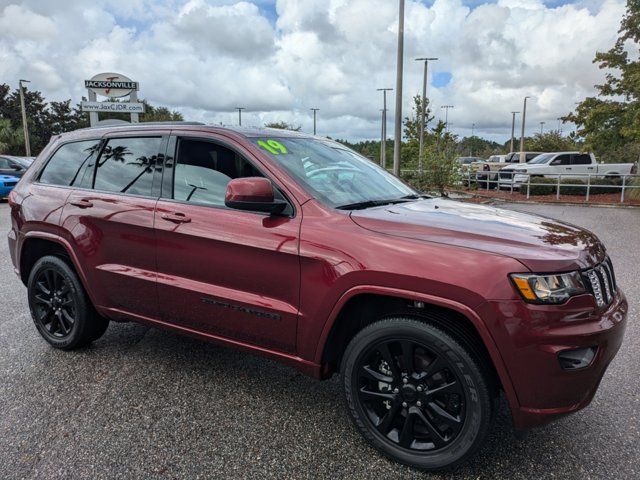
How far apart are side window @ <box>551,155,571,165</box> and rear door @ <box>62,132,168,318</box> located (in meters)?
22.6

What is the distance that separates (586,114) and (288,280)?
2223 centimetres

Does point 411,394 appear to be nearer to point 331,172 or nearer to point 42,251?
point 331,172

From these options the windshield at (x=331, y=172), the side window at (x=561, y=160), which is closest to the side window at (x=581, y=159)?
the side window at (x=561, y=160)

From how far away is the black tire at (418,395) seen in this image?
91.4 inches

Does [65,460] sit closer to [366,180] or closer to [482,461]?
[482,461]

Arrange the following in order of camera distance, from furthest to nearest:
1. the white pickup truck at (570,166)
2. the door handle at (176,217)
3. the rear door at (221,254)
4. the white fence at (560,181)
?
the white pickup truck at (570,166), the white fence at (560,181), the door handle at (176,217), the rear door at (221,254)

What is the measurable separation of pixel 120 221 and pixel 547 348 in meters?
2.74

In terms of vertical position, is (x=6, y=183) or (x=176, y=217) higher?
(x=176, y=217)

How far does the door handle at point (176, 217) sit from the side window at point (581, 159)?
77.3ft

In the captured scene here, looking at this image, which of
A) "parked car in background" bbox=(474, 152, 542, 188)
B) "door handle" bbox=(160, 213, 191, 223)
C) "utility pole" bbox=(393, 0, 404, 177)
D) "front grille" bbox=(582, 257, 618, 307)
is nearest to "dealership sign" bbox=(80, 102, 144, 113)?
"utility pole" bbox=(393, 0, 404, 177)

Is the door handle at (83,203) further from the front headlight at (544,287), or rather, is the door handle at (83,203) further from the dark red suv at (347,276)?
the front headlight at (544,287)

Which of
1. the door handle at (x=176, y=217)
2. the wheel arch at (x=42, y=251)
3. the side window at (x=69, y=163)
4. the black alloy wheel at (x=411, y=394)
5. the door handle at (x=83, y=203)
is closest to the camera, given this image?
the black alloy wheel at (x=411, y=394)

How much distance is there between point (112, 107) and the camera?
59.2ft

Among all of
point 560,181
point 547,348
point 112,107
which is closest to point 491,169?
point 560,181
